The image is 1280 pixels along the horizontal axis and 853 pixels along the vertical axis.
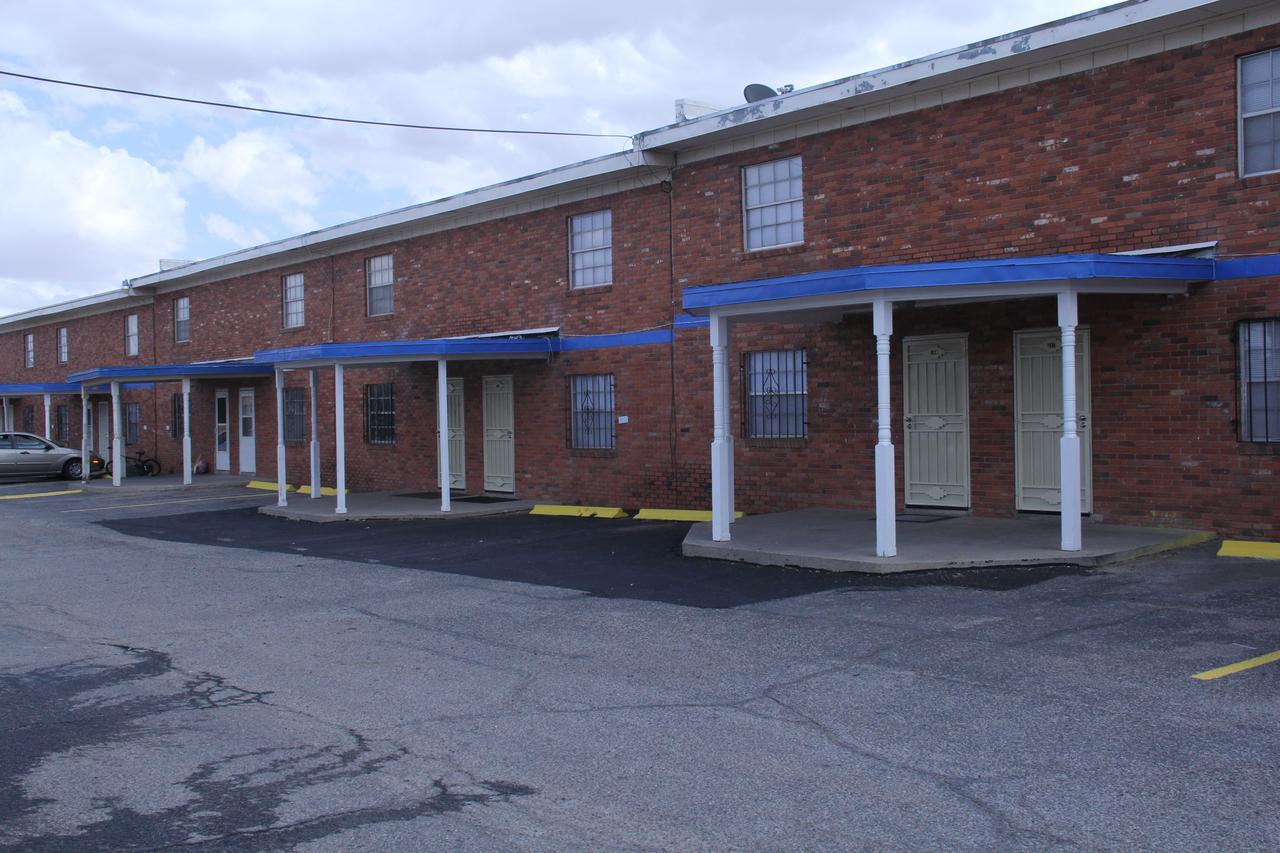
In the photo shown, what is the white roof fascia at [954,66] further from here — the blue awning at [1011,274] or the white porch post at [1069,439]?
the white porch post at [1069,439]

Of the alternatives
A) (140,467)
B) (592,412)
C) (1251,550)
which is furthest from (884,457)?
(140,467)

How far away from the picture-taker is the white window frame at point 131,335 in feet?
109

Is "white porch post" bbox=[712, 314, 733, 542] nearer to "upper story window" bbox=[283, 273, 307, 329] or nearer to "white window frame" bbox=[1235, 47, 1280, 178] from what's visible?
"white window frame" bbox=[1235, 47, 1280, 178]

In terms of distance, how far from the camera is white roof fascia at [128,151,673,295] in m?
17.6

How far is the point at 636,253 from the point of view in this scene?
704 inches

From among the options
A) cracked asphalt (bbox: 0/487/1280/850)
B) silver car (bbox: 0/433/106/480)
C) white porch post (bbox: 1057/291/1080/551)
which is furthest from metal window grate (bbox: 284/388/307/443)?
white porch post (bbox: 1057/291/1080/551)

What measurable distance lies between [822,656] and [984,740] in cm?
205

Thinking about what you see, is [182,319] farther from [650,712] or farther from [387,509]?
[650,712]

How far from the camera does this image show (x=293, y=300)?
26344 millimetres

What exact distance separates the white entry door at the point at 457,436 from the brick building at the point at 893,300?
9cm

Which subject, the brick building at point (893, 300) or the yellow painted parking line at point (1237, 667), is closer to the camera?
the yellow painted parking line at point (1237, 667)

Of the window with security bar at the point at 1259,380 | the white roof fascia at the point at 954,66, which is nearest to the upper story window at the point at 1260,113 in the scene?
the white roof fascia at the point at 954,66

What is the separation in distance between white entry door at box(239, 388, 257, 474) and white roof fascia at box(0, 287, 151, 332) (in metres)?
6.06

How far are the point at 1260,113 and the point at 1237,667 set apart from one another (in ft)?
22.9
